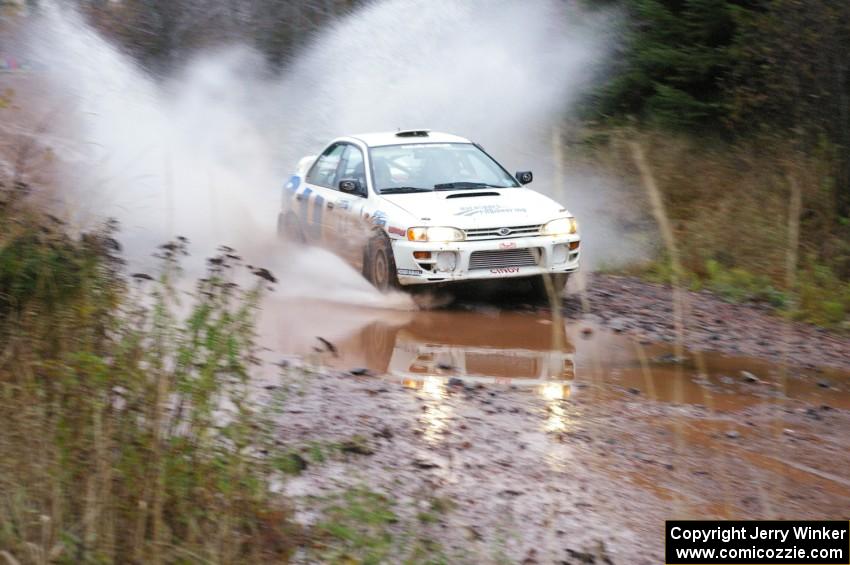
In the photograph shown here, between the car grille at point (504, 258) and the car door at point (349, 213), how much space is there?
1.34 meters

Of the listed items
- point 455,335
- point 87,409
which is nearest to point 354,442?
point 87,409

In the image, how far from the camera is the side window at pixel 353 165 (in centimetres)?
1091

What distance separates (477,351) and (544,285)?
7.22 feet

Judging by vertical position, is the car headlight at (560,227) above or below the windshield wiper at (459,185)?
below

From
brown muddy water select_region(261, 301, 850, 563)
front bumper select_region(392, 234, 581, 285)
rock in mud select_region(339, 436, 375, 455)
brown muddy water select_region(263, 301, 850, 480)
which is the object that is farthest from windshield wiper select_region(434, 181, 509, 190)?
rock in mud select_region(339, 436, 375, 455)

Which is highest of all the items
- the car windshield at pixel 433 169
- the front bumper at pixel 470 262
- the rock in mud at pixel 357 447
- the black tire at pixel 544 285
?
the car windshield at pixel 433 169

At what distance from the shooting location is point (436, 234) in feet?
31.2

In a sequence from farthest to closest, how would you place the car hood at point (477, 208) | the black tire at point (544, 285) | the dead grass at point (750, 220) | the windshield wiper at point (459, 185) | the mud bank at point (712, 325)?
the dead grass at point (750, 220), the windshield wiper at point (459, 185), the black tire at point (544, 285), the car hood at point (477, 208), the mud bank at point (712, 325)

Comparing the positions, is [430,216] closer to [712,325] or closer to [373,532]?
[712,325]

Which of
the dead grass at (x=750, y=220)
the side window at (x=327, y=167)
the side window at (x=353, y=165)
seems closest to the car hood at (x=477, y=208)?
the side window at (x=353, y=165)

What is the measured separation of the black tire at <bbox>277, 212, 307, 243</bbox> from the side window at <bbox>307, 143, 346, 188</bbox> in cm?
52

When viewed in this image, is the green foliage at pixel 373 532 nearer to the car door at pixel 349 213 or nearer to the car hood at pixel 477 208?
the car hood at pixel 477 208

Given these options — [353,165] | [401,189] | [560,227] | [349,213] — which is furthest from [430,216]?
[353,165]

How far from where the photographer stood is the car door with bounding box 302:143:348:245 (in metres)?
11.4
